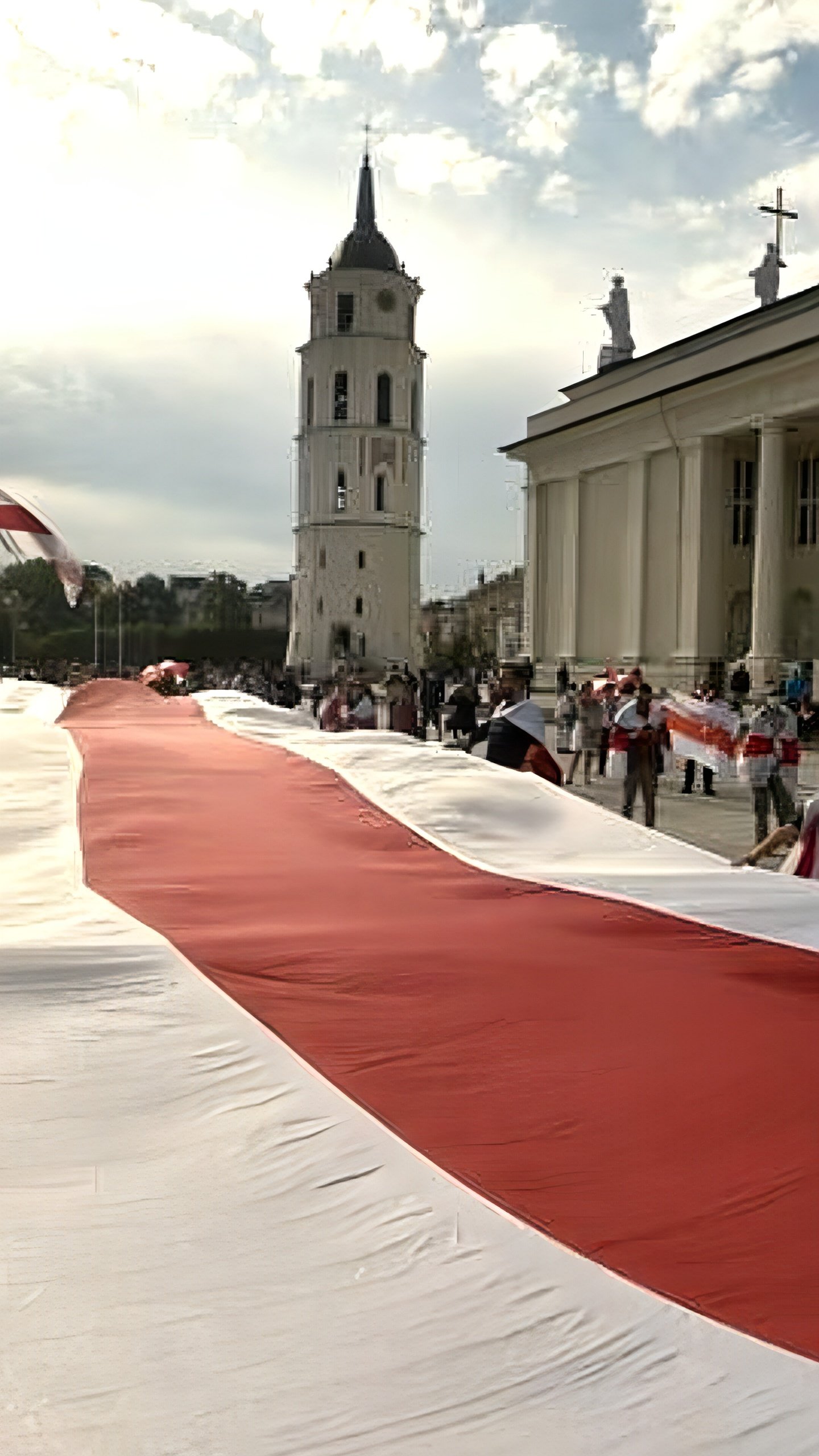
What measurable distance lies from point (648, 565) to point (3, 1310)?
4248cm

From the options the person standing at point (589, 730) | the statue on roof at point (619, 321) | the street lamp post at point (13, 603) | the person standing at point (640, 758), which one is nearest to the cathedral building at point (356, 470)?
the statue on roof at point (619, 321)

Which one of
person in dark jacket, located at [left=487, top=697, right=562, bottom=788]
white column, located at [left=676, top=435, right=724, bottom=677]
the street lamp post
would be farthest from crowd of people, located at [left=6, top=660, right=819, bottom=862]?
white column, located at [left=676, top=435, right=724, bottom=677]

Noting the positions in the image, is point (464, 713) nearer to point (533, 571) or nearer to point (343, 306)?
point (533, 571)

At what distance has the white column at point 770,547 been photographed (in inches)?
1422

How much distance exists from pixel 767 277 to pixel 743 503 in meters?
13.2

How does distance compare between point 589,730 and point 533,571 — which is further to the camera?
point 533,571

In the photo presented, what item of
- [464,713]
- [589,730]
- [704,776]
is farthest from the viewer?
[589,730]

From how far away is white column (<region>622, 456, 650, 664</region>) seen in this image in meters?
42.6

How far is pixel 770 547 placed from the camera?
3641 cm

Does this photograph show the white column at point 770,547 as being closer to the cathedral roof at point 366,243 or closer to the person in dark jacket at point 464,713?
the person in dark jacket at point 464,713

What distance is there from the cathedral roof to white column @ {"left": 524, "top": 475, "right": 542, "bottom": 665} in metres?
62.9

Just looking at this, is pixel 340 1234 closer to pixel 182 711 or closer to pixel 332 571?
pixel 182 711

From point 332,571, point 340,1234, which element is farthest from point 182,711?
point 332,571

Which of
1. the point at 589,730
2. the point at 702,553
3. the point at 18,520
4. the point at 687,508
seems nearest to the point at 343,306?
the point at 687,508
